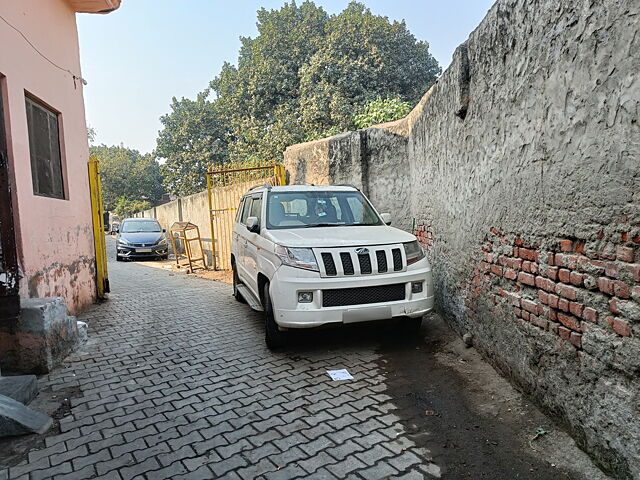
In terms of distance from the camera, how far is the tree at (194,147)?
2450 centimetres

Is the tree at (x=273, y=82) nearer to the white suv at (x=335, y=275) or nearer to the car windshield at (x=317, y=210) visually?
the car windshield at (x=317, y=210)

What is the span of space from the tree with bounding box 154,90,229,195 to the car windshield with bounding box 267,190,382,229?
19818 mm

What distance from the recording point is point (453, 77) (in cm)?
444

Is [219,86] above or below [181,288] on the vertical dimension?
above

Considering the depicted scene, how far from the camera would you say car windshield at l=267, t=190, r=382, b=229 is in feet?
16.9

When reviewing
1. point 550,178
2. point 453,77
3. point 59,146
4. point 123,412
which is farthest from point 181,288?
point 550,178

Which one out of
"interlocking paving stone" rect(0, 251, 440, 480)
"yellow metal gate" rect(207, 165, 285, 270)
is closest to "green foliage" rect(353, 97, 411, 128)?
"yellow metal gate" rect(207, 165, 285, 270)

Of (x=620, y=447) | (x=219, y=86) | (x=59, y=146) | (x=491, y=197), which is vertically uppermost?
(x=219, y=86)

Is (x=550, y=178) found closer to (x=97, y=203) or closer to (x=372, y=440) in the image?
(x=372, y=440)

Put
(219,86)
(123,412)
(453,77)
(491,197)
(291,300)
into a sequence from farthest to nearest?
(219,86)
(453,77)
(291,300)
(491,197)
(123,412)

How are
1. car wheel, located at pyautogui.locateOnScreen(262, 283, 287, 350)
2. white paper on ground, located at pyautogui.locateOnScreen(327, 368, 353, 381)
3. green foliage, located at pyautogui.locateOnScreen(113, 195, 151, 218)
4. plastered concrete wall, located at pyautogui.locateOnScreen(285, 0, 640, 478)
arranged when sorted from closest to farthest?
plastered concrete wall, located at pyautogui.locateOnScreen(285, 0, 640, 478), white paper on ground, located at pyautogui.locateOnScreen(327, 368, 353, 381), car wheel, located at pyautogui.locateOnScreen(262, 283, 287, 350), green foliage, located at pyautogui.locateOnScreen(113, 195, 151, 218)

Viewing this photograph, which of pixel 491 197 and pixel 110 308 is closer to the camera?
pixel 491 197

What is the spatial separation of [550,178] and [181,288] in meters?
7.85

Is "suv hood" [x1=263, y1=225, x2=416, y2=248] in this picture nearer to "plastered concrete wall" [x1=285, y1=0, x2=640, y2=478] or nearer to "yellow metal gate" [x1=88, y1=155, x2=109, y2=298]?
"plastered concrete wall" [x1=285, y1=0, x2=640, y2=478]
